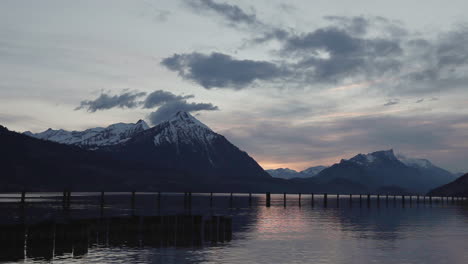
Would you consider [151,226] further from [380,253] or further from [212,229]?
[380,253]

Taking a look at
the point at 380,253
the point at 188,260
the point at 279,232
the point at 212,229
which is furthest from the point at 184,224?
the point at 380,253

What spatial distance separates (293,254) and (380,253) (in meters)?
8.14

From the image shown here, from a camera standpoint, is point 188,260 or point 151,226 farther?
point 151,226

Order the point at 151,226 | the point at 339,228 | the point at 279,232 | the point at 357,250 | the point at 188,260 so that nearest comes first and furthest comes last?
the point at 188,260 → the point at 357,250 → the point at 151,226 → the point at 279,232 → the point at 339,228

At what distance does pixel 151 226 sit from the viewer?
197ft

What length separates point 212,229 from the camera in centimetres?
6178

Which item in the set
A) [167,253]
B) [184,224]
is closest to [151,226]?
[184,224]

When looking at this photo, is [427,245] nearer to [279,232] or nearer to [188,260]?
[279,232]

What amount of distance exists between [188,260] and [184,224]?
1865 cm

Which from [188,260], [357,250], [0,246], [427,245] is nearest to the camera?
[188,260]

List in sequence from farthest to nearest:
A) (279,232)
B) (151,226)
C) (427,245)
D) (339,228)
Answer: (339,228) → (279,232) → (151,226) → (427,245)

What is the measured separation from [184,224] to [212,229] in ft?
11.0

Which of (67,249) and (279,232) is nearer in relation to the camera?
(67,249)

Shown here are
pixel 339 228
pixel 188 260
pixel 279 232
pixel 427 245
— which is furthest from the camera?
pixel 339 228
